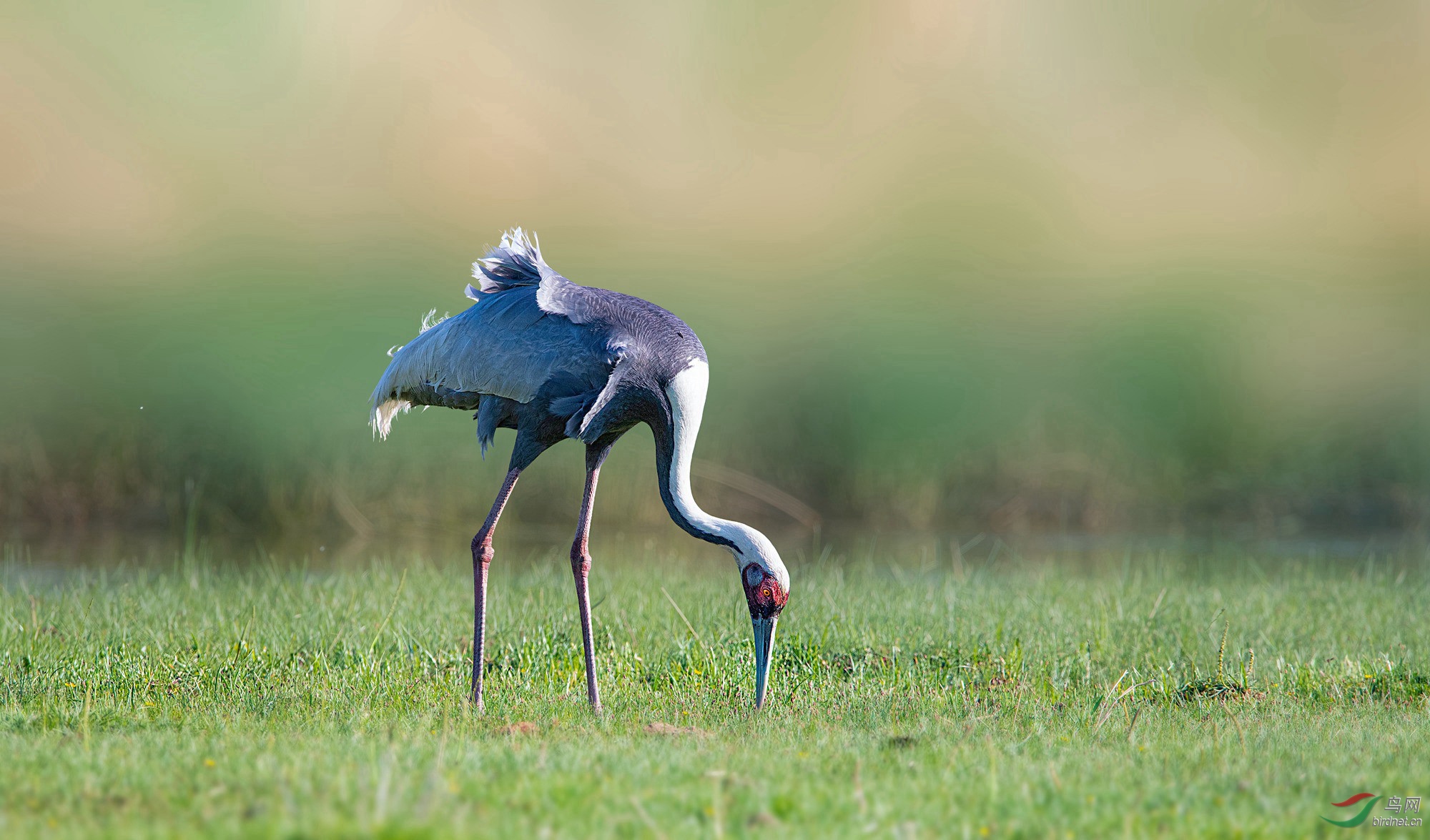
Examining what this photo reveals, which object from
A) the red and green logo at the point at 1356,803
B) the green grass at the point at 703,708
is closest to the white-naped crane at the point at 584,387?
the green grass at the point at 703,708

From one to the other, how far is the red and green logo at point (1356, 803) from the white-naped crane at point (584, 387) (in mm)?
2721

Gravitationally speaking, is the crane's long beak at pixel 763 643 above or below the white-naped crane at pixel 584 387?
below

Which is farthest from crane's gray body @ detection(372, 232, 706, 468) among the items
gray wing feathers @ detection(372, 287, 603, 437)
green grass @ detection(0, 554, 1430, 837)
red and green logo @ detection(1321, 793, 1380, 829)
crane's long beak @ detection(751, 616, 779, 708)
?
red and green logo @ detection(1321, 793, 1380, 829)

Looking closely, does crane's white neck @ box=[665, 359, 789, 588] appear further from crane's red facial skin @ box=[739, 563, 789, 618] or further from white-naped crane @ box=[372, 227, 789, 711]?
crane's red facial skin @ box=[739, 563, 789, 618]

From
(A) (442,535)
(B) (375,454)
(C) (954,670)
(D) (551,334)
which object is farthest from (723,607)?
(B) (375,454)

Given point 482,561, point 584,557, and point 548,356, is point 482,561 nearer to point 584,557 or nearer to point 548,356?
point 584,557

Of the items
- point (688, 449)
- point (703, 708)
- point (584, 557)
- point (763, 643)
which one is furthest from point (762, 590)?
point (584, 557)

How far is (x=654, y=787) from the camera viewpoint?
4.08m

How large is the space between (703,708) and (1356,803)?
303 centimetres

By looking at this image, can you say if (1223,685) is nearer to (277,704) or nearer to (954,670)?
(954,670)

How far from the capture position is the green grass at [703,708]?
3.82 meters

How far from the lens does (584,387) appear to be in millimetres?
6465

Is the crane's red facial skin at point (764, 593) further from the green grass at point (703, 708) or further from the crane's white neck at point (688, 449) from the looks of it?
the green grass at point (703, 708)

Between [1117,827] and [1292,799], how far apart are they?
2.53 ft
